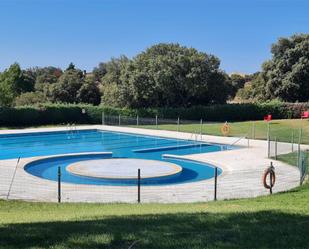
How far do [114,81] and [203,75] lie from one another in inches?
574

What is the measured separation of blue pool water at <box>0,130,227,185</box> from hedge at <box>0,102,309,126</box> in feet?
19.2

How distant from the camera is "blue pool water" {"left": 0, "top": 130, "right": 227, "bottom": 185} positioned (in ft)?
66.3

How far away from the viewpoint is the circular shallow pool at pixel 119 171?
18.8 m

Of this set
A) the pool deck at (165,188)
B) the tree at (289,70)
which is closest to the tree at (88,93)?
the tree at (289,70)

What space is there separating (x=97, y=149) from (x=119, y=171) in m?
9.70

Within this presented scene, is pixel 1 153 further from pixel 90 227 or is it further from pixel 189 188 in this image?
pixel 90 227

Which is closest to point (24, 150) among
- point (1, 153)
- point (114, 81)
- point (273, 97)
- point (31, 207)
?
point (1, 153)

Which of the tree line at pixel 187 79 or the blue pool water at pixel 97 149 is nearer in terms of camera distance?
the blue pool water at pixel 97 149

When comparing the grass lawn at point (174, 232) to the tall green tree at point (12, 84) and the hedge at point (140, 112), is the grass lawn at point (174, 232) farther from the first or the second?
the tall green tree at point (12, 84)

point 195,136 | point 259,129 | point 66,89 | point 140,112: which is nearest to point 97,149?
point 195,136

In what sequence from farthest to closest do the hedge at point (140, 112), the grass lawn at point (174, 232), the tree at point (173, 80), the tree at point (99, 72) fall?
the tree at point (99, 72) → the tree at point (173, 80) → the hedge at point (140, 112) → the grass lawn at point (174, 232)

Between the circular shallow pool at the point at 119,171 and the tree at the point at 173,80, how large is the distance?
76.7 ft

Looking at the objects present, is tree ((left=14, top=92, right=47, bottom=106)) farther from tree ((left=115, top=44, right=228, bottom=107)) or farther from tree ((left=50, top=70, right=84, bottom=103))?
tree ((left=115, top=44, right=228, bottom=107))

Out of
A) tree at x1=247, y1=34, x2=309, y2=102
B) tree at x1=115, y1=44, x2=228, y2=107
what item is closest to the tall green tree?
tree at x1=115, y1=44, x2=228, y2=107
